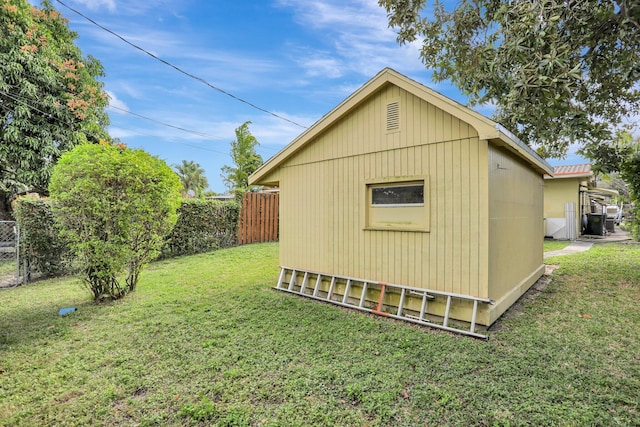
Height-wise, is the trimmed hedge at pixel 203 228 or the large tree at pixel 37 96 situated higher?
the large tree at pixel 37 96

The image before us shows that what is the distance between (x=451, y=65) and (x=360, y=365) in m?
6.98

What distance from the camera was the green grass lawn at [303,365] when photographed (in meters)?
2.36

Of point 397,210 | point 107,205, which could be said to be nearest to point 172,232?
point 107,205

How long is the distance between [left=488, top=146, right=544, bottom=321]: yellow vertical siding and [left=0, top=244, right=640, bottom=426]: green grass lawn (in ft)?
Answer: 1.37

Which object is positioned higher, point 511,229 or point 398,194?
point 398,194

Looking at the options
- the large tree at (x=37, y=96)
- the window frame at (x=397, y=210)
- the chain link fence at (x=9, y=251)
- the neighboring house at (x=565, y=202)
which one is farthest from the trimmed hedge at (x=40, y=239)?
the neighboring house at (x=565, y=202)

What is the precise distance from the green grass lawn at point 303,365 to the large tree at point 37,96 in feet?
27.5

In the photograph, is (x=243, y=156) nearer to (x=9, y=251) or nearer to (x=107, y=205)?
(x=9, y=251)

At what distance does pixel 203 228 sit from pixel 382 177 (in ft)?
24.6

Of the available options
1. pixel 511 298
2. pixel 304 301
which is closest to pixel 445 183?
pixel 511 298

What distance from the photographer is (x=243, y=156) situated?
17.7 m

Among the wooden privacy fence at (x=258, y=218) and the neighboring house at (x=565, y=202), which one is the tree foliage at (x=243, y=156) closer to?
the wooden privacy fence at (x=258, y=218)

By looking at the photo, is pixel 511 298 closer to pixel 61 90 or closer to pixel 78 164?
pixel 78 164

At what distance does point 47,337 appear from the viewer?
383cm
